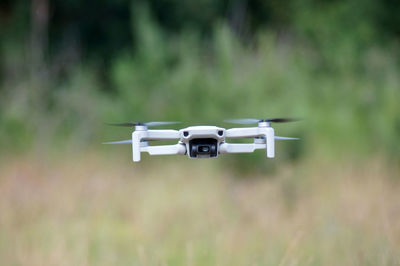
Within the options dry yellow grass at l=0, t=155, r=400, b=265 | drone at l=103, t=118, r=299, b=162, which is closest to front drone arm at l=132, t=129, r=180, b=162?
drone at l=103, t=118, r=299, b=162

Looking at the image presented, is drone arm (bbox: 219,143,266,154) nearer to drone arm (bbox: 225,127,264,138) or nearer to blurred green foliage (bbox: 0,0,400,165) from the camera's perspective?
drone arm (bbox: 225,127,264,138)

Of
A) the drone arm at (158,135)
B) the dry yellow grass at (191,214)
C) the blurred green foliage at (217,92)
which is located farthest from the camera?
the blurred green foliage at (217,92)

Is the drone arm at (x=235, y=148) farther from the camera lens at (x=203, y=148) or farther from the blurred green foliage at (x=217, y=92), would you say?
the blurred green foliage at (x=217, y=92)

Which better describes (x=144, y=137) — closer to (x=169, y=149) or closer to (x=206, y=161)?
(x=169, y=149)

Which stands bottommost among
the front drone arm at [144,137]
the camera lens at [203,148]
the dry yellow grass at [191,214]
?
the dry yellow grass at [191,214]

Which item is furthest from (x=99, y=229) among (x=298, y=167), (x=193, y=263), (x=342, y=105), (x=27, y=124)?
(x=342, y=105)

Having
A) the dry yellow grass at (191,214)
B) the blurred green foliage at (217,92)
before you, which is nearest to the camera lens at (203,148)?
the dry yellow grass at (191,214)
